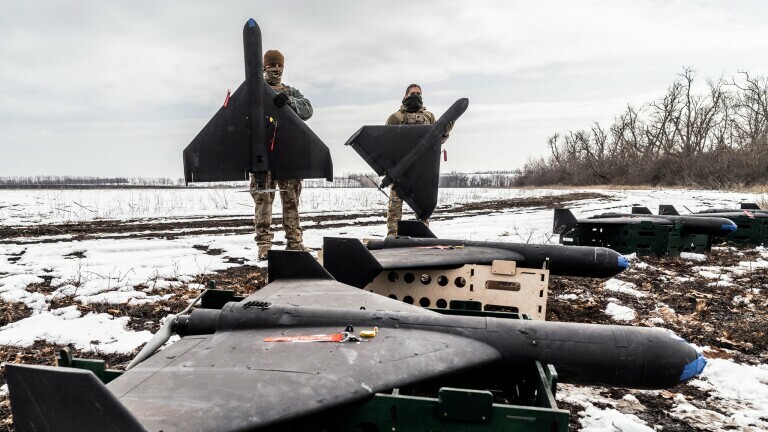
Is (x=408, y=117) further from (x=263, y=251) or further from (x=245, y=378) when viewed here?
(x=245, y=378)

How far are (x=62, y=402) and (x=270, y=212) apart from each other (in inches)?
247

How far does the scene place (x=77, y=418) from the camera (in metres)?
1.61

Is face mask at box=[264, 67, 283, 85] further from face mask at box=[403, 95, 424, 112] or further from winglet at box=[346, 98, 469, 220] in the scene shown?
face mask at box=[403, 95, 424, 112]

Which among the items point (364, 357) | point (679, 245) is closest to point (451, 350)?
point (364, 357)

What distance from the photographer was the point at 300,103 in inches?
327

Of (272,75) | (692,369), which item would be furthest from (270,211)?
(692,369)

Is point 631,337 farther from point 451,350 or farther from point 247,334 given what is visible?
point 247,334

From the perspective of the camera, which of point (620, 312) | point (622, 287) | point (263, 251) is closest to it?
point (620, 312)

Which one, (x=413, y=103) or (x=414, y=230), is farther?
(x=413, y=103)

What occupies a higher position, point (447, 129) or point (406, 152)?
point (447, 129)

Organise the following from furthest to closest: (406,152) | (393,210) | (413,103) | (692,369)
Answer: (413,103) → (393,210) → (406,152) → (692,369)

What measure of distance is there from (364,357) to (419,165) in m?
5.73

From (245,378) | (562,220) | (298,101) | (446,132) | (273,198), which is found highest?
(298,101)

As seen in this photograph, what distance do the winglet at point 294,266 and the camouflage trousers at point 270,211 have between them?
12.7ft
